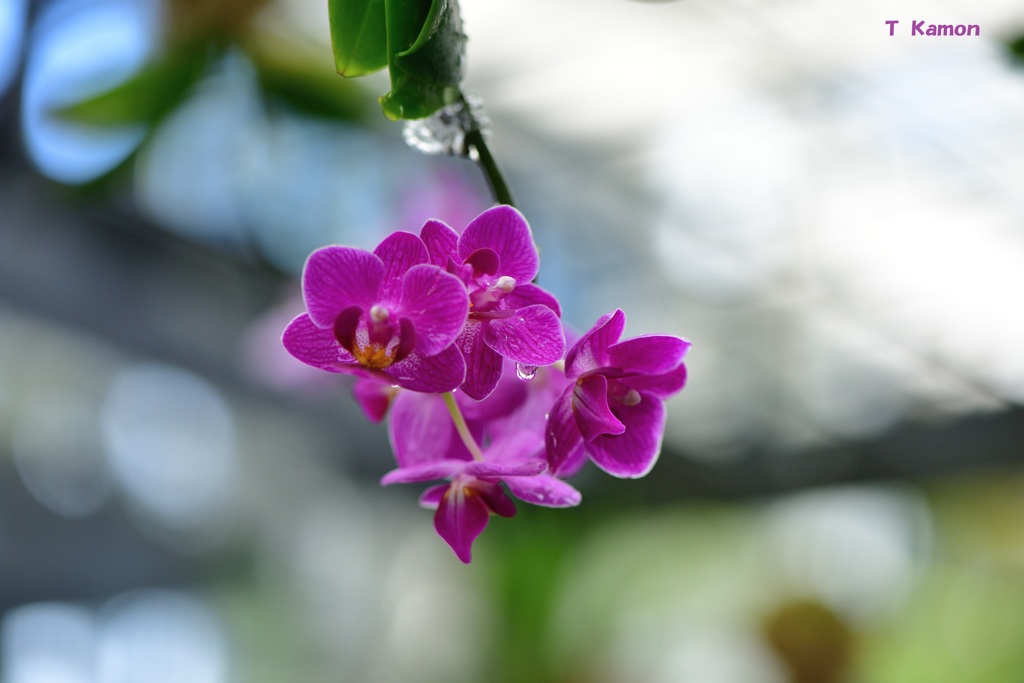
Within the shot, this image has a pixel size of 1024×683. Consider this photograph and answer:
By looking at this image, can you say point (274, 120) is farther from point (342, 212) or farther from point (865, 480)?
point (865, 480)

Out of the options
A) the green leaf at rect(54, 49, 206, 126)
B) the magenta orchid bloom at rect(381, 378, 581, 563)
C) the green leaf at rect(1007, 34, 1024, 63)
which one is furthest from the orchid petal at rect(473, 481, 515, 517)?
the green leaf at rect(54, 49, 206, 126)

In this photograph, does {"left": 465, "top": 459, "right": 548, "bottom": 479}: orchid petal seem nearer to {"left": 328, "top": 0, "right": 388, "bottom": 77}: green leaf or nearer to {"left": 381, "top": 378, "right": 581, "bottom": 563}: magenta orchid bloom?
{"left": 381, "top": 378, "right": 581, "bottom": 563}: magenta orchid bloom

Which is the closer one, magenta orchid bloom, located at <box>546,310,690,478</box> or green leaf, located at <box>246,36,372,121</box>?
magenta orchid bloom, located at <box>546,310,690,478</box>

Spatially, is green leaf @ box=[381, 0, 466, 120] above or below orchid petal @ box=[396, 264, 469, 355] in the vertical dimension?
above

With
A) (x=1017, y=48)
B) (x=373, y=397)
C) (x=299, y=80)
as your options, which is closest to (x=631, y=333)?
(x=299, y=80)

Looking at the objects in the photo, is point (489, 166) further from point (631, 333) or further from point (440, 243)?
point (631, 333)

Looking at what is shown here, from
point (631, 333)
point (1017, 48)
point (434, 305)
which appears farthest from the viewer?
point (631, 333)

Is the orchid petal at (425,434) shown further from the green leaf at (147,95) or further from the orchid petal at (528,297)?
the green leaf at (147,95)
